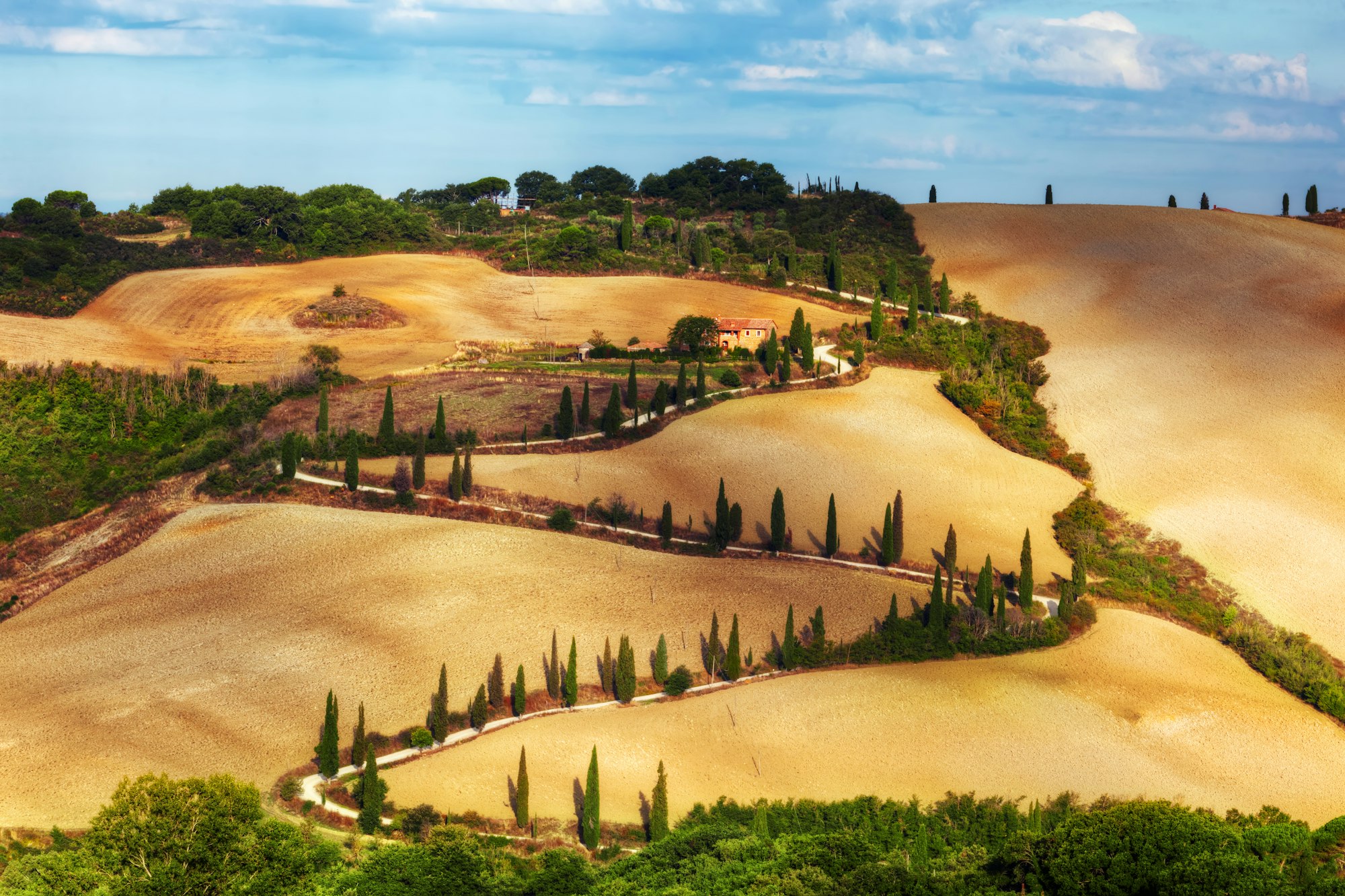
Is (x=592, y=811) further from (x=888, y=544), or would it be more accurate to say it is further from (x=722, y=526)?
(x=888, y=544)

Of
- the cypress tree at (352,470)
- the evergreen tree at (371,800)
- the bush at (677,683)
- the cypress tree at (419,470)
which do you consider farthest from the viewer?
the cypress tree at (419,470)

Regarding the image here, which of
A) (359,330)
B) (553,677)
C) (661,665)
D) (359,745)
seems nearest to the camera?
(359,745)

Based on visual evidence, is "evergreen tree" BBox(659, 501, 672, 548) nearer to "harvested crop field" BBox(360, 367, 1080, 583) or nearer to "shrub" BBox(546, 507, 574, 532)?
"harvested crop field" BBox(360, 367, 1080, 583)

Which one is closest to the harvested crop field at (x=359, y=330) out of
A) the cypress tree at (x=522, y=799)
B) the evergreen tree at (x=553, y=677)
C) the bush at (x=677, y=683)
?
the evergreen tree at (x=553, y=677)

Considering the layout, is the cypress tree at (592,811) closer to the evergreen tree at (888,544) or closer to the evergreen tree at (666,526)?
the evergreen tree at (666,526)

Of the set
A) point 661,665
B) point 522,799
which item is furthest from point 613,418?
point 522,799

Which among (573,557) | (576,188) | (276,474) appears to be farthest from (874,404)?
(576,188)

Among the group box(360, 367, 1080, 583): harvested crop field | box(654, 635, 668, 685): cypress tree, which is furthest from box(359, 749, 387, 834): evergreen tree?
box(360, 367, 1080, 583): harvested crop field
